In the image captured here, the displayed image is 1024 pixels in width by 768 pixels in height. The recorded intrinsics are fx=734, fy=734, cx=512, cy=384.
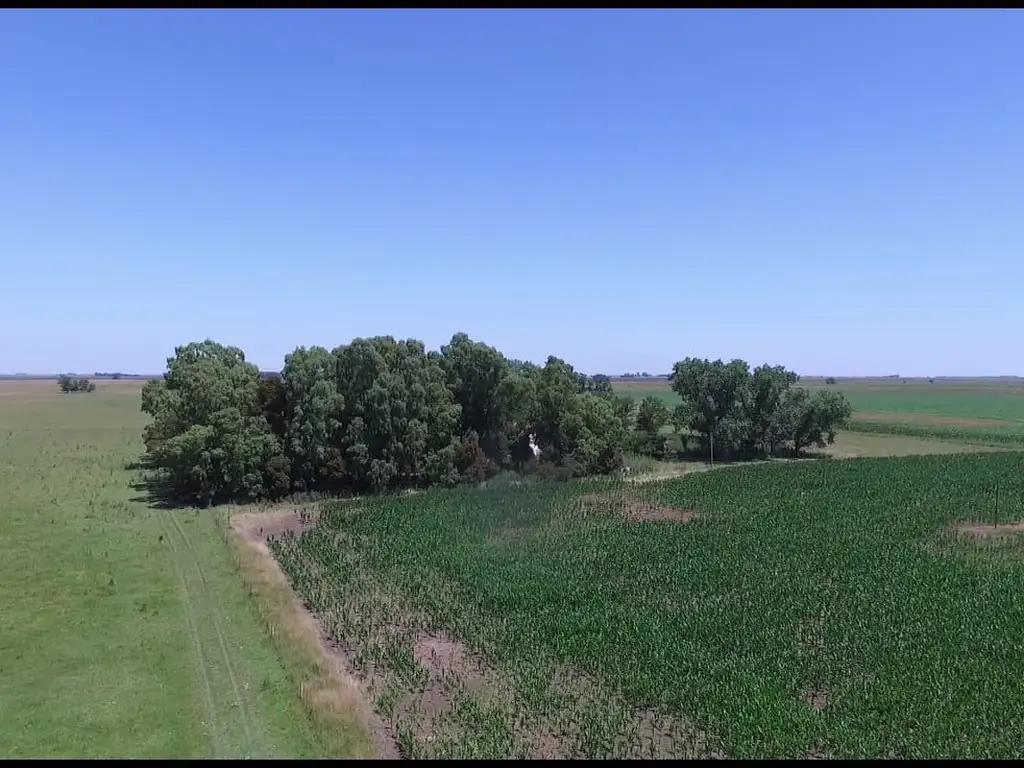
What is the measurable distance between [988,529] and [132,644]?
33576 millimetres

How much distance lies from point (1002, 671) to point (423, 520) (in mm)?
23269

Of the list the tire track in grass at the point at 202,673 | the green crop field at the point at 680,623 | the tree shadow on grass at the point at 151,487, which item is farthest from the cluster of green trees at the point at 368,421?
the tire track in grass at the point at 202,673

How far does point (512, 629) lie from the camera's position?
67.4 ft

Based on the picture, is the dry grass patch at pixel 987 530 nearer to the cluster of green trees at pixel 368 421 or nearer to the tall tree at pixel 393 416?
the cluster of green trees at pixel 368 421

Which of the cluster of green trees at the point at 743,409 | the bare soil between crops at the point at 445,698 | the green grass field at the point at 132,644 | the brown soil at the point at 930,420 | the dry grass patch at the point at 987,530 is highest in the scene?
the cluster of green trees at the point at 743,409

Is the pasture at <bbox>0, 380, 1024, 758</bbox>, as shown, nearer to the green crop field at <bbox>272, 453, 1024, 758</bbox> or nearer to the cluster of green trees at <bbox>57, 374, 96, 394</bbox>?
the green crop field at <bbox>272, 453, 1024, 758</bbox>

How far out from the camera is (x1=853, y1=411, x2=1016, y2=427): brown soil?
87875mm

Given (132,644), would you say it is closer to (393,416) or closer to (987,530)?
(393,416)

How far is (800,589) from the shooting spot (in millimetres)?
23562

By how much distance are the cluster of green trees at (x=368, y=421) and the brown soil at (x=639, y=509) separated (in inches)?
296

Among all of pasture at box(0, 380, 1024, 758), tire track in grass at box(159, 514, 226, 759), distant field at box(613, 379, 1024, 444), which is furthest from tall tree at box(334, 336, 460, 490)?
distant field at box(613, 379, 1024, 444)

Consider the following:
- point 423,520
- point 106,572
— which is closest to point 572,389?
point 423,520

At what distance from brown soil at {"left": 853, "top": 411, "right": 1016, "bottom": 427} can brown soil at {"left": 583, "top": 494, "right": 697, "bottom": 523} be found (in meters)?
62.7

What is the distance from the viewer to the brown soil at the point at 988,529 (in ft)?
102
